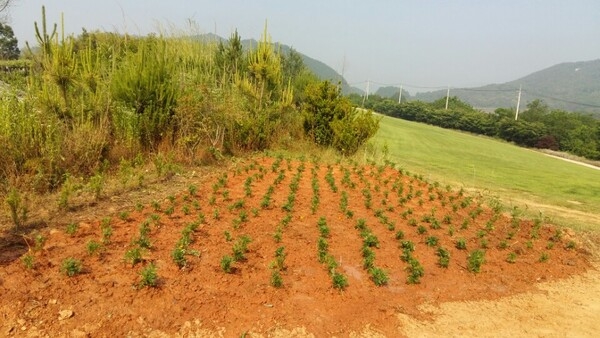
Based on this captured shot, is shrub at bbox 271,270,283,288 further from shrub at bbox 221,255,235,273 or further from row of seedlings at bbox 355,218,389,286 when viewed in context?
row of seedlings at bbox 355,218,389,286

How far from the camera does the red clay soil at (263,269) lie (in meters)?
3.02

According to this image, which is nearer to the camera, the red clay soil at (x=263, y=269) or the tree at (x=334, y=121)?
the red clay soil at (x=263, y=269)

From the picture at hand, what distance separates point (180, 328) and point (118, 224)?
1.73 meters

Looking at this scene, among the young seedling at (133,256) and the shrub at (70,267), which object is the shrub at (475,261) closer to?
the young seedling at (133,256)

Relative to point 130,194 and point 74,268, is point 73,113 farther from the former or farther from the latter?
point 74,268

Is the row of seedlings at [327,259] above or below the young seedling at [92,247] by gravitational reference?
below

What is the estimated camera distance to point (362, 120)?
10219 mm

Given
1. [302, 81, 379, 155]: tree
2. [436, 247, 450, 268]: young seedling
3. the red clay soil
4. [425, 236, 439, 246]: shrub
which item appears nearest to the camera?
the red clay soil

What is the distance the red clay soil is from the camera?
119 inches

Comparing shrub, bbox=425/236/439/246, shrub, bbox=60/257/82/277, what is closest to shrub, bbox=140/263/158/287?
shrub, bbox=60/257/82/277

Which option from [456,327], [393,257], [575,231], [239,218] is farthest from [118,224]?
[575,231]

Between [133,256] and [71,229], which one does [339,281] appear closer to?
[133,256]

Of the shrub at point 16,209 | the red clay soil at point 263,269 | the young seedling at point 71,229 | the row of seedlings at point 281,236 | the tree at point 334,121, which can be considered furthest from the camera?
the tree at point 334,121

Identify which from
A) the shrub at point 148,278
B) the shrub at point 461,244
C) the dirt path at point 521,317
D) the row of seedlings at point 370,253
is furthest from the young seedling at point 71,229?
the shrub at point 461,244
